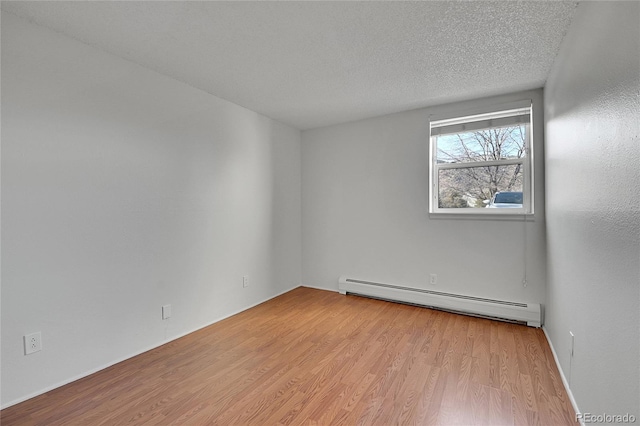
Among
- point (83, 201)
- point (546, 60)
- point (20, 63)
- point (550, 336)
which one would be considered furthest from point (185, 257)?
point (546, 60)

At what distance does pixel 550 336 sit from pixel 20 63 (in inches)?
172

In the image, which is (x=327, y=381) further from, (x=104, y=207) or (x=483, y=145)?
(x=483, y=145)

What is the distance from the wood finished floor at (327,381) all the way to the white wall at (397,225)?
0.62 meters

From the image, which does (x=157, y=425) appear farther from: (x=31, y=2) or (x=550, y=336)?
(x=550, y=336)

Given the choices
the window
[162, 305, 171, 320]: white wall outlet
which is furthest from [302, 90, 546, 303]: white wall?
[162, 305, 171, 320]: white wall outlet

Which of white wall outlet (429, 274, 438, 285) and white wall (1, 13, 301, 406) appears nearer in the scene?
white wall (1, 13, 301, 406)

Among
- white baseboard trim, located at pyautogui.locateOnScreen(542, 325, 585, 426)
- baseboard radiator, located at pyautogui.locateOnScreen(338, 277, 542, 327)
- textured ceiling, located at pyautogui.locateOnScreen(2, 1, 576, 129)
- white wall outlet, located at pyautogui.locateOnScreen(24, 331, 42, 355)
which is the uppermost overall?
textured ceiling, located at pyautogui.locateOnScreen(2, 1, 576, 129)

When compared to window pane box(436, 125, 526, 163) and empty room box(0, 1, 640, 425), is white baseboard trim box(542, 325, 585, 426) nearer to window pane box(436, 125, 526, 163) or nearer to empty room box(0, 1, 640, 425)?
empty room box(0, 1, 640, 425)

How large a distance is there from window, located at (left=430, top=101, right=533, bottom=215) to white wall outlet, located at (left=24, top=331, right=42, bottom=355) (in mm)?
3677

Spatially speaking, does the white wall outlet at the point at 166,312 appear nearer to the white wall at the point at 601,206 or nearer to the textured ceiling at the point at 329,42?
the textured ceiling at the point at 329,42

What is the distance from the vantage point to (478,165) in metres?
A: 3.31

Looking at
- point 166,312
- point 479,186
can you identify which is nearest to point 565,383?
point 479,186

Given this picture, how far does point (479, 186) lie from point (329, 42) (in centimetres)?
234

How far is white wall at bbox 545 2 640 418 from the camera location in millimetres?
1046
